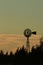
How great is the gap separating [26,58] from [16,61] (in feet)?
0.97

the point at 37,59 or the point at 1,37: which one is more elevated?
the point at 1,37

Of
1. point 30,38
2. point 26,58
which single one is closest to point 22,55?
point 26,58

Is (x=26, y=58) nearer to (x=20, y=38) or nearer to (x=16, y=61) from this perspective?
(x=16, y=61)

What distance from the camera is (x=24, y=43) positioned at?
1089cm

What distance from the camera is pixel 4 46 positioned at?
35.7 feet

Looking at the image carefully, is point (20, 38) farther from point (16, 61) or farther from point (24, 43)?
point (16, 61)

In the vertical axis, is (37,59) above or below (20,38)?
below

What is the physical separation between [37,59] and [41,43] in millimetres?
809

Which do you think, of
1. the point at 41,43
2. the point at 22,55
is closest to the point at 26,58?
the point at 22,55

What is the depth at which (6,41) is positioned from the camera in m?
11.0

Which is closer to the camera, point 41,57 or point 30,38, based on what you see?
point 41,57

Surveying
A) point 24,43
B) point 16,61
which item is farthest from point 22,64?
point 24,43

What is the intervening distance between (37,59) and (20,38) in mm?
1161

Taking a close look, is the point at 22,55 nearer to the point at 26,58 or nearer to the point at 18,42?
the point at 26,58
